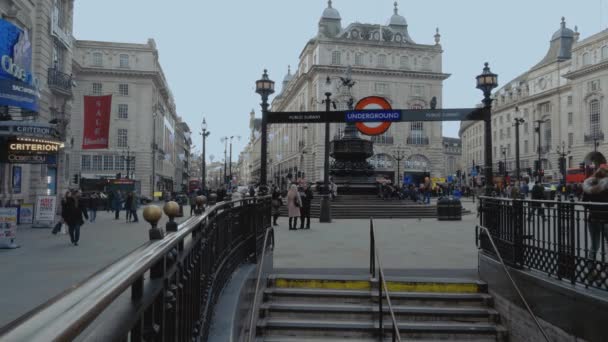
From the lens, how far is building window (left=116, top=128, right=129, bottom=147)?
190 ft

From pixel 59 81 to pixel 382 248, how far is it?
71.2 ft

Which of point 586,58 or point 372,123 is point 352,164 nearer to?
point 372,123

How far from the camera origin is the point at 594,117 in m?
67.1

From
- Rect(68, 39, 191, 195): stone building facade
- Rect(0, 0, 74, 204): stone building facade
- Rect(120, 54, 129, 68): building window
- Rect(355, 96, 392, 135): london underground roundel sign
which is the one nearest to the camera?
Rect(355, 96, 392, 135): london underground roundel sign

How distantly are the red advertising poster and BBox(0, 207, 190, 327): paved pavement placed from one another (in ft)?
19.8

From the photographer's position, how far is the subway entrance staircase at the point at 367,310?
25.0 feet

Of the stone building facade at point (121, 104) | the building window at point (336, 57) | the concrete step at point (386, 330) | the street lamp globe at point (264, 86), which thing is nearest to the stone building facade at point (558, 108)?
the building window at point (336, 57)

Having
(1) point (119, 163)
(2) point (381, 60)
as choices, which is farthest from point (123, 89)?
(2) point (381, 60)

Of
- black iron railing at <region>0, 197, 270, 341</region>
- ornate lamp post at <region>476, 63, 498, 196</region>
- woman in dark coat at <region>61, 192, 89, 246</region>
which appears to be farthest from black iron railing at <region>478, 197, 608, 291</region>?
woman in dark coat at <region>61, 192, 89, 246</region>

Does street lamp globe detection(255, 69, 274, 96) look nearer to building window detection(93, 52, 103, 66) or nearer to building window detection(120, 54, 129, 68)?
building window detection(120, 54, 129, 68)

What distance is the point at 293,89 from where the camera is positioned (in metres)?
84.6

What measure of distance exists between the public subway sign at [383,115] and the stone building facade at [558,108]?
41.5 metres

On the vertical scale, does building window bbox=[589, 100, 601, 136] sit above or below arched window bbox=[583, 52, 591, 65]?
below

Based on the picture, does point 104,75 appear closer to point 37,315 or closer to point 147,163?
point 147,163
